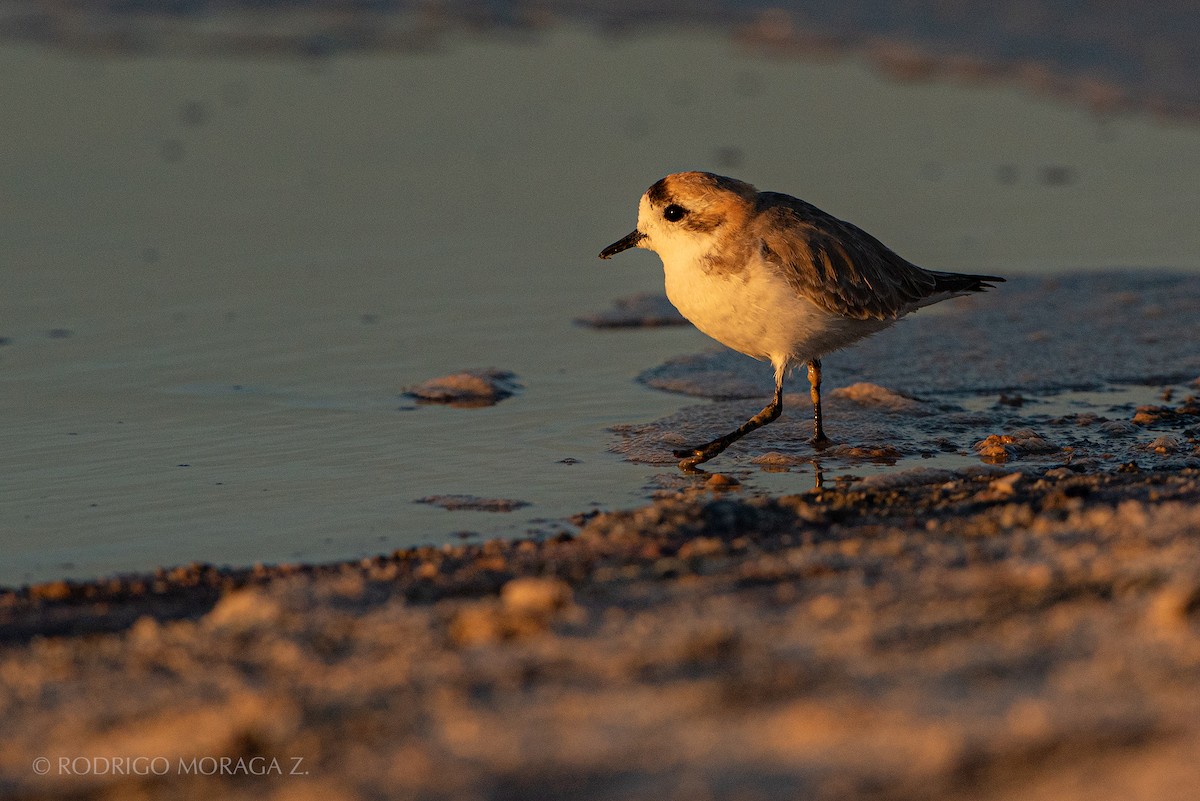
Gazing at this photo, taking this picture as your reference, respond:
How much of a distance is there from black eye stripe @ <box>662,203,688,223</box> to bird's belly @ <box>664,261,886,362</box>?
174 mm

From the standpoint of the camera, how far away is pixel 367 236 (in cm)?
891

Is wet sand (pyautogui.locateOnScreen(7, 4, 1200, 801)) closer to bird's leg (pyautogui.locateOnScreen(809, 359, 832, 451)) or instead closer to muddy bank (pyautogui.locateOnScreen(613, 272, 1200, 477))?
muddy bank (pyautogui.locateOnScreen(613, 272, 1200, 477))

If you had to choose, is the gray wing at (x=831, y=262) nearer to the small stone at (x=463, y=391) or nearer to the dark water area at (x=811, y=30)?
the small stone at (x=463, y=391)

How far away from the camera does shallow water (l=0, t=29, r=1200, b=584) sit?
17.9 feet

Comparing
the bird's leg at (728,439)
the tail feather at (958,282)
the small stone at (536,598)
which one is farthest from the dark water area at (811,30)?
the small stone at (536,598)

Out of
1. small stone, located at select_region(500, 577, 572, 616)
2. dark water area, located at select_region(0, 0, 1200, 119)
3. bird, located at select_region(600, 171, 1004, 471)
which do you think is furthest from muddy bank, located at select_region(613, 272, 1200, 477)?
dark water area, located at select_region(0, 0, 1200, 119)

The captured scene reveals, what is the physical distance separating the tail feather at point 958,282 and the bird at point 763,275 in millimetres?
348

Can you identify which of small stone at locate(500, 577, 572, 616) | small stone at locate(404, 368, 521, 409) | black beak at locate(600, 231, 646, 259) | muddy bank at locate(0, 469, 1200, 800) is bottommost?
muddy bank at locate(0, 469, 1200, 800)

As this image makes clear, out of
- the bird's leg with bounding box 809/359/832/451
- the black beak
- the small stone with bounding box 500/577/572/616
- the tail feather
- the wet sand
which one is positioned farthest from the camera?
the tail feather

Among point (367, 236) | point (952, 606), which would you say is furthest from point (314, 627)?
point (367, 236)

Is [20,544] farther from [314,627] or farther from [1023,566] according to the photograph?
[1023,566]

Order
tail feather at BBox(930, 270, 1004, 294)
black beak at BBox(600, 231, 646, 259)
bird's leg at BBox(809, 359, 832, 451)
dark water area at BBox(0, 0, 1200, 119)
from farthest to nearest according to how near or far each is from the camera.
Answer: dark water area at BBox(0, 0, 1200, 119)
tail feather at BBox(930, 270, 1004, 294)
black beak at BBox(600, 231, 646, 259)
bird's leg at BBox(809, 359, 832, 451)

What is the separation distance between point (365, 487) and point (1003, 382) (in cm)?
287

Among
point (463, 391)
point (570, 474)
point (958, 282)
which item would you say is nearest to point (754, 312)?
point (570, 474)
